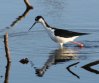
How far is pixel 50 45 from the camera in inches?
580

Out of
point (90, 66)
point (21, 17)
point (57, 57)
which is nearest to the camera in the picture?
point (90, 66)

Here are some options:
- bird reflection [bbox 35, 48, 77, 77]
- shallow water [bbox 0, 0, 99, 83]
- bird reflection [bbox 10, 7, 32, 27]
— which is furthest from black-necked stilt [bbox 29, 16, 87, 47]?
bird reflection [bbox 10, 7, 32, 27]

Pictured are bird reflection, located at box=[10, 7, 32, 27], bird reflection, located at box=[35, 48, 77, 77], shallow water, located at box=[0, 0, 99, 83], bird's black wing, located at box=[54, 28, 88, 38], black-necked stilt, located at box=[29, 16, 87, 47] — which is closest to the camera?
shallow water, located at box=[0, 0, 99, 83]

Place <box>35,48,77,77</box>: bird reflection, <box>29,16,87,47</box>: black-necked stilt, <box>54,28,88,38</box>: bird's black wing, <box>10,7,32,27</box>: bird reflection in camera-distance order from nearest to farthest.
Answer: <box>35,48,77,77</box>: bird reflection
<box>29,16,87,47</box>: black-necked stilt
<box>54,28,88,38</box>: bird's black wing
<box>10,7,32,27</box>: bird reflection

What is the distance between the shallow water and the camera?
37.9 feet

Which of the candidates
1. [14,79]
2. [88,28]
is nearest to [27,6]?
[88,28]

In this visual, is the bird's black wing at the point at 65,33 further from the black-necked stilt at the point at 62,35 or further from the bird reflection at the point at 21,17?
the bird reflection at the point at 21,17

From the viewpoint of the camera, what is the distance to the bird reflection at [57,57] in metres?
12.0

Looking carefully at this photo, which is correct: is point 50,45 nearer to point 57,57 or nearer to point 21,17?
point 57,57

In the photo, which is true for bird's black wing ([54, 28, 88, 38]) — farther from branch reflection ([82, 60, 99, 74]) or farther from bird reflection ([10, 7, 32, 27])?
branch reflection ([82, 60, 99, 74])

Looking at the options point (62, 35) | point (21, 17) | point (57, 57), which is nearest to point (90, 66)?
point (57, 57)

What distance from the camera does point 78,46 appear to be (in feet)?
47.9

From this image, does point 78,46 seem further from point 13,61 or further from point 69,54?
point 13,61

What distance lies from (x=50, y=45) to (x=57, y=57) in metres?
1.32
